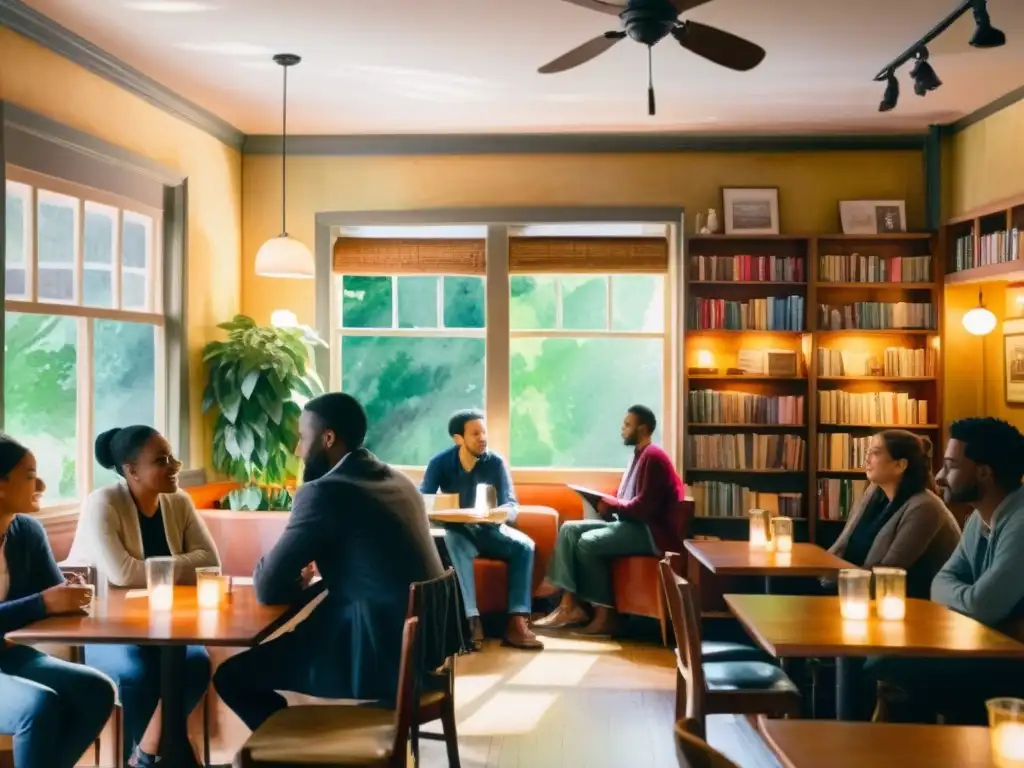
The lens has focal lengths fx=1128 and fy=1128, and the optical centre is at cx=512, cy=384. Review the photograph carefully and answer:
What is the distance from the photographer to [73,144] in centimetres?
555

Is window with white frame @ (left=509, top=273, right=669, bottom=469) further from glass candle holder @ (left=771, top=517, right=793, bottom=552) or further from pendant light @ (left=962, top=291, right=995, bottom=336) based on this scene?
glass candle holder @ (left=771, top=517, right=793, bottom=552)

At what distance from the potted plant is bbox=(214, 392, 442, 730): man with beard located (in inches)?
145

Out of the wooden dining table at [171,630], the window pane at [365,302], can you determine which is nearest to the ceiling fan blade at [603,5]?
the wooden dining table at [171,630]

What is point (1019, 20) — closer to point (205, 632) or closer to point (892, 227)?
point (892, 227)

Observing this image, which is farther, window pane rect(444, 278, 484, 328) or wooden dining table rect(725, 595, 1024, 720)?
window pane rect(444, 278, 484, 328)

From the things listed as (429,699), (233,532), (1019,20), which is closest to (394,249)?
(233,532)

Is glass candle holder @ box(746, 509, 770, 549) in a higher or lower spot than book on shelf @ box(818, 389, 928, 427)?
lower

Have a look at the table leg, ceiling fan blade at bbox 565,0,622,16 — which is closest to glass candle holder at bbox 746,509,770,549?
ceiling fan blade at bbox 565,0,622,16

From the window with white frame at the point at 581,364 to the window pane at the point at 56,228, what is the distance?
328 centimetres

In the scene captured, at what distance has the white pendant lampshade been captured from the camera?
6684mm

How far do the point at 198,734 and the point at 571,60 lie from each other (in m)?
3.02

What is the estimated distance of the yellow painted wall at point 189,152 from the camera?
5.22 metres

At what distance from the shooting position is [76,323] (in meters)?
5.92

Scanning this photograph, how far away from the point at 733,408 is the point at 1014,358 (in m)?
1.80
